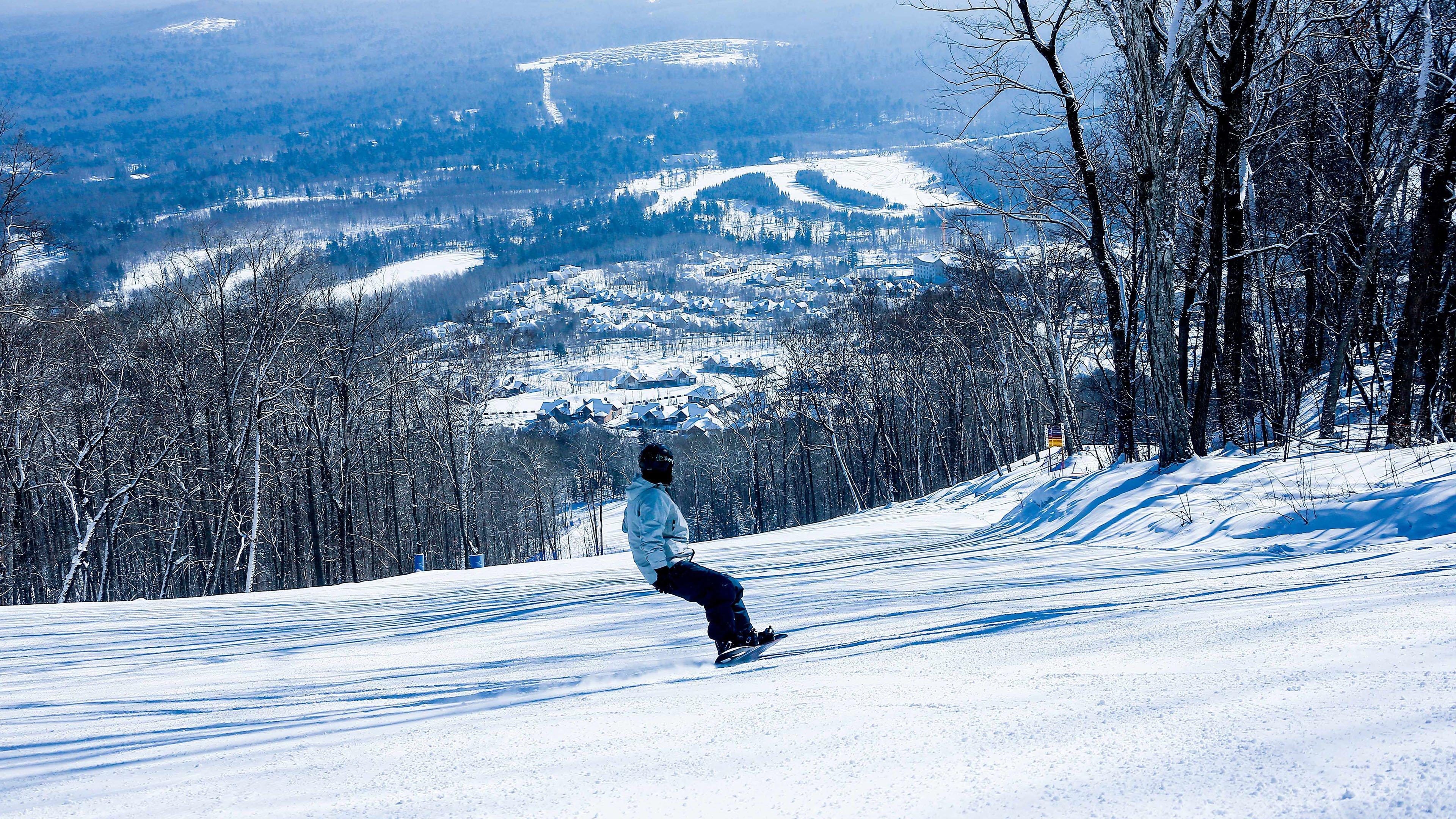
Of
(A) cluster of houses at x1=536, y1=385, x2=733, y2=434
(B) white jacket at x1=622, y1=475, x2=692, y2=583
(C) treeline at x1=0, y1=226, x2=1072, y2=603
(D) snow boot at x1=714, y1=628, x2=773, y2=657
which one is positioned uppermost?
(B) white jacket at x1=622, y1=475, x2=692, y2=583

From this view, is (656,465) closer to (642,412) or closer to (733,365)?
(642,412)

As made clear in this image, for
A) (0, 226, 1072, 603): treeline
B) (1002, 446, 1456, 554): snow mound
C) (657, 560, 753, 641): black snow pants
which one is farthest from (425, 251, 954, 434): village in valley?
(657, 560, 753, 641): black snow pants

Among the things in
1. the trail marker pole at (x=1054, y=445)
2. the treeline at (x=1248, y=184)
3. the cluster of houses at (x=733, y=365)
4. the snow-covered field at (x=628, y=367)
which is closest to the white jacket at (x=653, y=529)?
the treeline at (x=1248, y=184)

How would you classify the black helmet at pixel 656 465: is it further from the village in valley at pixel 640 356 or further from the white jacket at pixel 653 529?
the village in valley at pixel 640 356

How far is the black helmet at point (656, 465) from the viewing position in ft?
16.5

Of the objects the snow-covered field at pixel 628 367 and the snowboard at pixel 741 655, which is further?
the snow-covered field at pixel 628 367

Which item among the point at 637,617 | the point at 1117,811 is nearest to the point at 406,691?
the point at 637,617

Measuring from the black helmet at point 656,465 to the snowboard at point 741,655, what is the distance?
116cm

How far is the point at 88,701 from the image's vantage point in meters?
5.41

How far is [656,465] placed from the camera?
505cm

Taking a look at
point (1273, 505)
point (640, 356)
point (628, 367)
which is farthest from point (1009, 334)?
point (640, 356)

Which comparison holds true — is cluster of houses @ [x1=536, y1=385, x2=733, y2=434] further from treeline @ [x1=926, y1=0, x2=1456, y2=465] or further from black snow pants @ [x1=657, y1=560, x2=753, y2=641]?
black snow pants @ [x1=657, y1=560, x2=753, y2=641]

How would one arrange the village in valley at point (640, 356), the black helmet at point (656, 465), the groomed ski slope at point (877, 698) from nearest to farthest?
the groomed ski slope at point (877, 698)
the black helmet at point (656, 465)
the village in valley at point (640, 356)

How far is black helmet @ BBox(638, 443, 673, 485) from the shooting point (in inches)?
198
